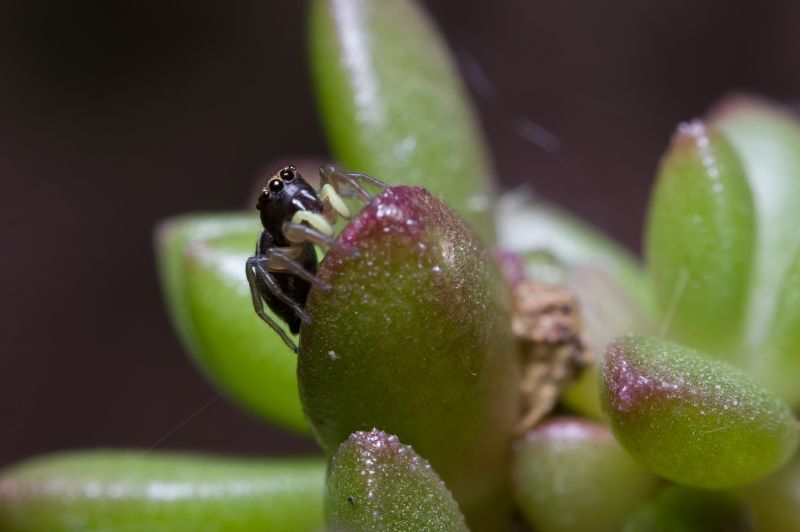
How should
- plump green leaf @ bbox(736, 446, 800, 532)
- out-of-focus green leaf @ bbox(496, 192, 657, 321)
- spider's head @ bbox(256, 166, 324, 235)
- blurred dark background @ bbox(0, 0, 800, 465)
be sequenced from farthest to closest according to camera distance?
blurred dark background @ bbox(0, 0, 800, 465) < out-of-focus green leaf @ bbox(496, 192, 657, 321) < plump green leaf @ bbox(736, 446, 800, 532) < spider's head @ bbox(256, 166, 324, 235)

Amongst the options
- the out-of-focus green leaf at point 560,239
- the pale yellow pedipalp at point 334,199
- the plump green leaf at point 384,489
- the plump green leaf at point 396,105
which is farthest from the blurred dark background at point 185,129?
the plump green leaf at point 384,489

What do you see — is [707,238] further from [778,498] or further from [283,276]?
[283,276]

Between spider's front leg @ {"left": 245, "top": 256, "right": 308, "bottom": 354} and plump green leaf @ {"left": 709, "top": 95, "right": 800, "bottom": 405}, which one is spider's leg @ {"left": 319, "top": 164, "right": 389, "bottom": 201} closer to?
spider's front leg @ {"left": 245, "top": 256, "right": 308, "bottom": 354}

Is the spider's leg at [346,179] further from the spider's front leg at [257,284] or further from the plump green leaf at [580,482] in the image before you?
the plump green leaf at [580,482]

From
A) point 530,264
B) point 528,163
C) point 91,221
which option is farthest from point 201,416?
point 530,264

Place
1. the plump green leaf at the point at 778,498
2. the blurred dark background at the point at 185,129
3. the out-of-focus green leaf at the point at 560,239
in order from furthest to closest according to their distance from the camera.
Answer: the blurred dark background at the point at 185,129, the out-of-focus green leaf at the point at 560,239, the plump green leaf at the point at 778,498

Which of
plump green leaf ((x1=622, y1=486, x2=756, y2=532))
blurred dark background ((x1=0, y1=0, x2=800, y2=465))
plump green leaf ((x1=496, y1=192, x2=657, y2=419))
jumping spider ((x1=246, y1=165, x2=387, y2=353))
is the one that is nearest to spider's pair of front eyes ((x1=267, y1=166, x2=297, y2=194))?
jumping spider ((x1=246, y1=165, x2=387, y2=353))

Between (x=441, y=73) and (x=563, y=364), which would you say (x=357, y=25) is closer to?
(x=441, y=73)

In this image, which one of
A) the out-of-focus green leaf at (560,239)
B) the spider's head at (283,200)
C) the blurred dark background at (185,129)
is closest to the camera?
the spider's head at (283,200)
